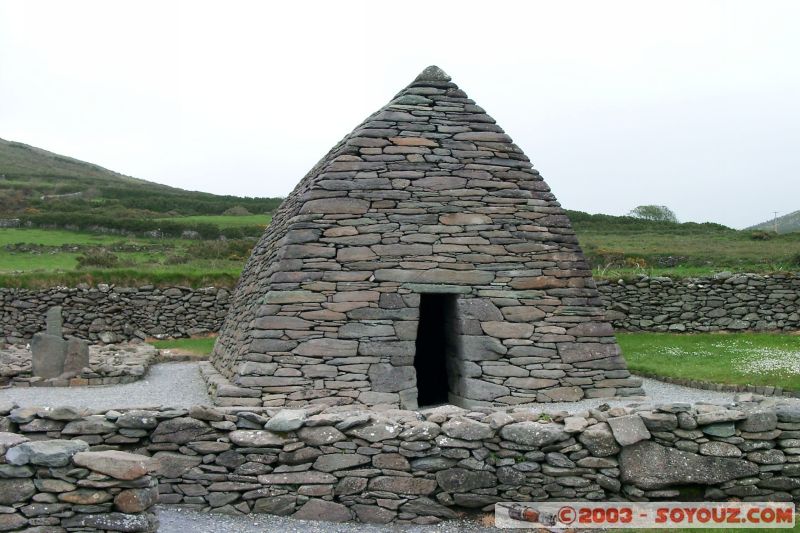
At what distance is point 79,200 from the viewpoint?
54156 millimetres

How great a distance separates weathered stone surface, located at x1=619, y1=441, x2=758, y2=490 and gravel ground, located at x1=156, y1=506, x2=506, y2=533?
1201 millimetres

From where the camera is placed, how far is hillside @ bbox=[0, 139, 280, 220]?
150 ft

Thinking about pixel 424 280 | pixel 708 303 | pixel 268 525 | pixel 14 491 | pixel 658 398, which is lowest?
pixel 268 525

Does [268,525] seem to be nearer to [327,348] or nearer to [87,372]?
[327,348]

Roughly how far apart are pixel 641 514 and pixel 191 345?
16368mm

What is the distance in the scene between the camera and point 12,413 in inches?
264

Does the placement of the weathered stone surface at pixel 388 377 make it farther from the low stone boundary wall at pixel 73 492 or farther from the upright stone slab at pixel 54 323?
the upright stone slab at pixel 54 323

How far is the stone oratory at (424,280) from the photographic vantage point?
1039cm

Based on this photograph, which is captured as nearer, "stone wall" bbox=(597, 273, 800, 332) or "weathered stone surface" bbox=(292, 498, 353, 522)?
"weathered stone surface" bbox=(292, 498, 353, 522)

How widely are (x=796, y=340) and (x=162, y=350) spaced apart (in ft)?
54.7

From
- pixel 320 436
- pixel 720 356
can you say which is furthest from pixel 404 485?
pixel 720 356

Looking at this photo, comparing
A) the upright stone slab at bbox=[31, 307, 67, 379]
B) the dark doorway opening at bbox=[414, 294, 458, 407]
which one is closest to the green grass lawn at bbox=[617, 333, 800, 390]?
the dark doorway opening at bbox=[414, 294, 458, 407]

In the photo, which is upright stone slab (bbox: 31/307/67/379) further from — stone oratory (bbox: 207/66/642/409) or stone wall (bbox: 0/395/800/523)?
stone wall (bbox: 0/395/800/523)

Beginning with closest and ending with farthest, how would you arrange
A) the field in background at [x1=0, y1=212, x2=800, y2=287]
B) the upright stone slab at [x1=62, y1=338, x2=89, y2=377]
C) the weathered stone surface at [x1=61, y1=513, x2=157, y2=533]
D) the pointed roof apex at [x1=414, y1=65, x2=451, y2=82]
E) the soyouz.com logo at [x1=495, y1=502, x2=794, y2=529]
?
the weathered stone surface at [x1=61, y1=513, x2=157, y2=533]
the soyouz.com logo at [x1=495, y1=502, x2=794, y2=529]
the pointed roof apex at [x1=414, y1=65, x2=451, y2=82]
the upright stone slab at [x1=62, y1=338, x2=89, y2=377]
the field in background at [x1=0, y1=212, x2=800, y2=287]
